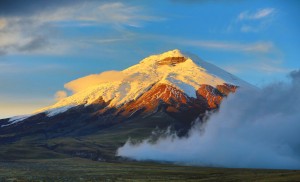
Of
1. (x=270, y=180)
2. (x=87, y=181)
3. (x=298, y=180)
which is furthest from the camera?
(x=87, y=181)

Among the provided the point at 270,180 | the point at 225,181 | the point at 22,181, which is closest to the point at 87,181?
the point at 22,181

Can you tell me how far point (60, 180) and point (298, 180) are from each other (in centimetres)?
7613

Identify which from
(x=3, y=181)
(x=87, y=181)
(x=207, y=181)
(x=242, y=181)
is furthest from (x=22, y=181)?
(x=242, y=181)

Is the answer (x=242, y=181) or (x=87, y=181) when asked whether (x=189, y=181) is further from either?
(x=87, y=181)

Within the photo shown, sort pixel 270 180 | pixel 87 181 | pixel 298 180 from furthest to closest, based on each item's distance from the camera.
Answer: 1. pixel 87 181
2. pixel 270 180
3. pixel 298 180

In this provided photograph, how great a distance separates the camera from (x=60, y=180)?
6201 inches

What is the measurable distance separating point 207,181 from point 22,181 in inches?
2404

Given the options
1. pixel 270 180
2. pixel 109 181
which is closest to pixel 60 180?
pixel 109 181

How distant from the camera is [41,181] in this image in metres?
154

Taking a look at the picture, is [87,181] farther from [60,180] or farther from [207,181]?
[207,181]

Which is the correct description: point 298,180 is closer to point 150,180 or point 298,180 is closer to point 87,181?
point 150,180

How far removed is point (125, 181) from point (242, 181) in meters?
38.7

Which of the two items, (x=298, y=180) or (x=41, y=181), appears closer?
(x=298, y=180)

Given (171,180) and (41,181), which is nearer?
(41,181)
